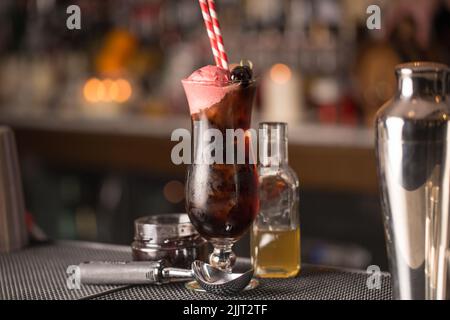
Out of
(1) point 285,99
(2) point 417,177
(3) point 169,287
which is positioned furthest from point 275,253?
(1) point 285,99

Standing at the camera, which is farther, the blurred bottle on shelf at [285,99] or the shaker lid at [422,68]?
the blurred bottle on shelf at [285,99]

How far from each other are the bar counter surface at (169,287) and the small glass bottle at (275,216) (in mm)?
29

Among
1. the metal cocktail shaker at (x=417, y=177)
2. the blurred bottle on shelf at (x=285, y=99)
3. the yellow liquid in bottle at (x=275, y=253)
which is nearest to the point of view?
the metal cocktail shaker at (x=417, y=177)

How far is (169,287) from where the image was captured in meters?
1.12

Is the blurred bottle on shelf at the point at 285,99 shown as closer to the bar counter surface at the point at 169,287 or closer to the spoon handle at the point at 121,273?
the bar counter surface at the point at 169,287

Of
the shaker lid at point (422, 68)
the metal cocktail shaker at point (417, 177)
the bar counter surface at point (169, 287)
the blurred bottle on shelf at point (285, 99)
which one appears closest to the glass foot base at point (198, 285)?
the bar counter surface at point (169, 287)

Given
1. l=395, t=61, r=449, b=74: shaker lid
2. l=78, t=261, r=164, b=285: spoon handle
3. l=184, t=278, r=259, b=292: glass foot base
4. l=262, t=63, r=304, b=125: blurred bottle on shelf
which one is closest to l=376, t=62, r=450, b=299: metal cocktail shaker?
l=395, t=61, r=449, b=74: shaker lid

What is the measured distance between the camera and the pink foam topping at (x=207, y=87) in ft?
3.59

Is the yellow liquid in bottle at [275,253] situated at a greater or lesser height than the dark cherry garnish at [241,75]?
lesser

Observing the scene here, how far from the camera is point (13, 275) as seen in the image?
3.99 feet

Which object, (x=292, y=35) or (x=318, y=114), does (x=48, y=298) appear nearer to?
(x=318, y=114)

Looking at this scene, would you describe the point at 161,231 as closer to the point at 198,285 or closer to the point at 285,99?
the point at 198,285

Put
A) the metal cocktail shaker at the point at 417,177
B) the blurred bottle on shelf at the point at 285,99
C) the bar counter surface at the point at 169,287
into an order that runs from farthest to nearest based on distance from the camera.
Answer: the blurred bottle on shelf at the point at 285,99, the bar counter surface at the point at 169,287, the metal cocktail shaker at the point at 417,177

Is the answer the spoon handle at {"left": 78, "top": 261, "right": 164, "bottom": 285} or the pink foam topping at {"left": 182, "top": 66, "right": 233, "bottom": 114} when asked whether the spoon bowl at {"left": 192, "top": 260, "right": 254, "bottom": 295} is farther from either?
the pink foam topping at {"left": 182, "top": 66, "right": 233, "bottom": 114}
